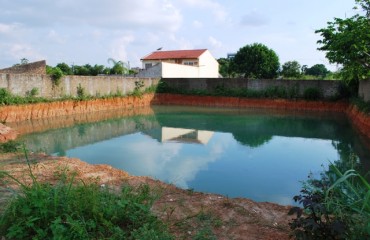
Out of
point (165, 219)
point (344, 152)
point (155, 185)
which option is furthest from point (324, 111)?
point (165, 219)

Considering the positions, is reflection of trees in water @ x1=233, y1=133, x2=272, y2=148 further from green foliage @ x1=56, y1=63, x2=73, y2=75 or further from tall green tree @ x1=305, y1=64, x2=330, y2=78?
tall green tree @ x1=305, y1=64, x2=330, y2=78

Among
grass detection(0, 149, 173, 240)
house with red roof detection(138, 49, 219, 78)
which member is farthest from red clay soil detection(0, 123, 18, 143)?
house with red roof detection(138, 49, 219, 78)

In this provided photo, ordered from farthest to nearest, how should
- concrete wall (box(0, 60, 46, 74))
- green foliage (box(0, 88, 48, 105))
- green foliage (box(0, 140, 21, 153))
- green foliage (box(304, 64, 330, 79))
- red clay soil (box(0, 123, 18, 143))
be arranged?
green foliage (box(304, 64, 330, 79)) < concrete wall (box(0, 60, 46, 74)) < green foliage (box(0, 88, 48, 105)) < red clay soil (box(0, 123, 18, 143)) < green foliage (box(0, 140, 21, 153))

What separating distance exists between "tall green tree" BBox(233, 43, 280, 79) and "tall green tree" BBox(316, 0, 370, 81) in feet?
66.8

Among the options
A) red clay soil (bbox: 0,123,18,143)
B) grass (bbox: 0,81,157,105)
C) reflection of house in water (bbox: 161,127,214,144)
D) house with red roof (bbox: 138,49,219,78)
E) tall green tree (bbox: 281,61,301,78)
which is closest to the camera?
red clay soil (bbox: 0,123,18,143)

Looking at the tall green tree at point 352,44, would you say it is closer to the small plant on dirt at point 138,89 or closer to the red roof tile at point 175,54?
the small plant on dirt at point 138,89

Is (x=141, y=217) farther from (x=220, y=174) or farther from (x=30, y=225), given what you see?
(x=220, y=174)

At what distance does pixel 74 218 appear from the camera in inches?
109

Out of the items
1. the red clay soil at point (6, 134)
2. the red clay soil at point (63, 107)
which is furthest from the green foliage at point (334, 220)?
the red clay soil at point (63, 107)

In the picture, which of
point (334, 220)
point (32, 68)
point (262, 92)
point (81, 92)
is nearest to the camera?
point (334, 220)

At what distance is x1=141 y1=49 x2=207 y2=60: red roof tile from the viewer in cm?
3087

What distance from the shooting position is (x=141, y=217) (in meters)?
2.97

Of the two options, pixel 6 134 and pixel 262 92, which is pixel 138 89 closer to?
pixel 262 92

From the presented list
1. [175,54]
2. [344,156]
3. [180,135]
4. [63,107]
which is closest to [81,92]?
[63,107]
